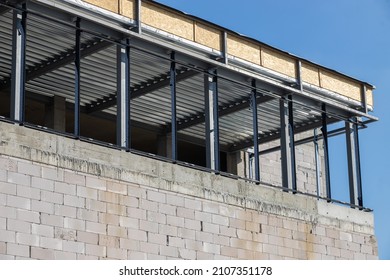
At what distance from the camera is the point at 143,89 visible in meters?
30.8

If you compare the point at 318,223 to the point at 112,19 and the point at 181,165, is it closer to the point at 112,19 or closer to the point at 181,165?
the point at 181,165

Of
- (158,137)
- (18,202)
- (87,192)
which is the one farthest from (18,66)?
(158,137)

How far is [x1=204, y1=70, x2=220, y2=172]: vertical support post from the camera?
27875 mm

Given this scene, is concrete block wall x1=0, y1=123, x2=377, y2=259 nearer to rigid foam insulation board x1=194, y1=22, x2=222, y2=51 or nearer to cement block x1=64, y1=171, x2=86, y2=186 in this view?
cement block x1=64, y1=171, x2=86, y2=186

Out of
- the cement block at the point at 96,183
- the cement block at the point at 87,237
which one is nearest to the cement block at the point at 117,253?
the cement block at the point at 87,237

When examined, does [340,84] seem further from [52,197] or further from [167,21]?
[52,197]

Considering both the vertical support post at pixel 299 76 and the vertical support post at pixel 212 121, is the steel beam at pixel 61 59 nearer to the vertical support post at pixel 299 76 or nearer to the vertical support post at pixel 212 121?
the vertical support post at pixel 212 121

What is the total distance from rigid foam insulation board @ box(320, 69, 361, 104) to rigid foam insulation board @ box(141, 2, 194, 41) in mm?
5510

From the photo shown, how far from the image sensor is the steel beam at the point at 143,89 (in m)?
29.0

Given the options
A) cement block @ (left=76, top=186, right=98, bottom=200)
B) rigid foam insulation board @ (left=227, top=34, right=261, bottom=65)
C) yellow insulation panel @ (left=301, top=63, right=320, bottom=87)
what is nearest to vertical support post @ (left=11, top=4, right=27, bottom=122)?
cement block @ (left=76, top=186, right=98, bottom=200)

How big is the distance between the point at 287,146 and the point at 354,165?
2.72 m

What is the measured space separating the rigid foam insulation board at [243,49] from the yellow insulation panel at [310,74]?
1.92 metres

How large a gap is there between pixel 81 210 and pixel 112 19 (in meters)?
4.89

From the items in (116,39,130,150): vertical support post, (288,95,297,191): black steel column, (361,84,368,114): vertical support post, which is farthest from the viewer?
(361,84,368,114): vertical support post
